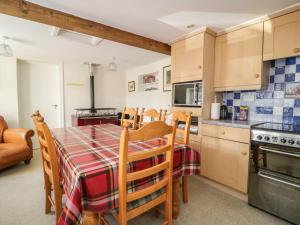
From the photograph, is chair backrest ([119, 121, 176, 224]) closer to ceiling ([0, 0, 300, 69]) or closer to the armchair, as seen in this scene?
ceiling ([0, 0, 300, 69])

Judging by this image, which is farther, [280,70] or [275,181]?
[280,70]

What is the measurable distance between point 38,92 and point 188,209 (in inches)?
154

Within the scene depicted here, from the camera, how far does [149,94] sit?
4070 millimetres

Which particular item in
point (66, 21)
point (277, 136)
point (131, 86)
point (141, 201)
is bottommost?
point (141, 201)

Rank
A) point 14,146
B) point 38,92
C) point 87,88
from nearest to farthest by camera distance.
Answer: point 14,146 → point 38,92 → point 87,88

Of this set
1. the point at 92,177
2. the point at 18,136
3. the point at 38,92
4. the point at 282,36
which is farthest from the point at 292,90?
the point at 38,92

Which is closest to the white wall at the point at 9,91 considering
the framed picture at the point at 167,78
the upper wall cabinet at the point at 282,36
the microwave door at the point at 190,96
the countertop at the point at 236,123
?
the framed picture at the point at 167,78

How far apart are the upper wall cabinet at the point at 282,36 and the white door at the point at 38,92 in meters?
4.08

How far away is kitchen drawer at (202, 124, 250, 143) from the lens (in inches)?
70.5

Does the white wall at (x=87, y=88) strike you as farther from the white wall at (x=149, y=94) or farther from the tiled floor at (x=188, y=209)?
the tiled floor at (x=188, y=209)

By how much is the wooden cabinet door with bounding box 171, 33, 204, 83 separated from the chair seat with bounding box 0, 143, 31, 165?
2.69m

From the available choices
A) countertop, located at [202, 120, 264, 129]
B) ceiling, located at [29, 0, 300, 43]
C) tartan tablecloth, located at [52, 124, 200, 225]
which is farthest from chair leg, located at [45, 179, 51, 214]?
countertop, located at [202, 120, 264, 129]

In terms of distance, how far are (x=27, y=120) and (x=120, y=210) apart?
12.6ft

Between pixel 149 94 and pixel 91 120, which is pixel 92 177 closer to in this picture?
pixel 91 120
